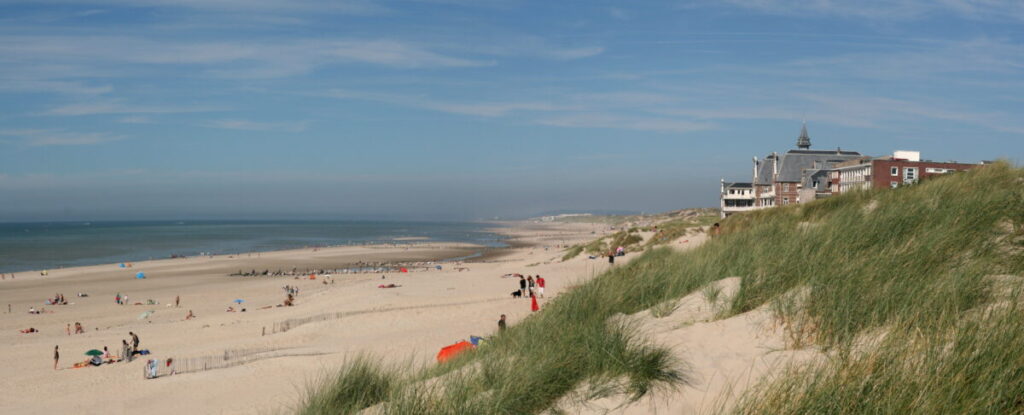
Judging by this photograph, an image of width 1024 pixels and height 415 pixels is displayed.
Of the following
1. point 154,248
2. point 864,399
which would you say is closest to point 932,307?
point 864,399

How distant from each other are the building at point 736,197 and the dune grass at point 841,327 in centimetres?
4736

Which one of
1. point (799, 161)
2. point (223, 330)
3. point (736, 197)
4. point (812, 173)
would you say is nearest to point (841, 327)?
point (223, 330)

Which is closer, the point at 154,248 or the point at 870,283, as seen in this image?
the point at 870,283

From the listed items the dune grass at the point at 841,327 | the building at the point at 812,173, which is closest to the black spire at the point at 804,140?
the building at the point at 812,173

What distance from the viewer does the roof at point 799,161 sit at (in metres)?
46.6

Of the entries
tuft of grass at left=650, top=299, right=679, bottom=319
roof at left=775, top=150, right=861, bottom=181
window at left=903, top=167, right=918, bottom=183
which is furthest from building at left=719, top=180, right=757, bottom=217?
tuft of grass at left=650, top=299, right=679, bottom=319

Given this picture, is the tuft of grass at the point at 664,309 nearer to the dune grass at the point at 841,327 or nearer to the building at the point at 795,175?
the dune grass at the point at 841,327

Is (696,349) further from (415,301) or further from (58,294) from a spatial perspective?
(58,294)

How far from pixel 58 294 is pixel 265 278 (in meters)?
12.7

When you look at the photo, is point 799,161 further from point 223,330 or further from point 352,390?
point 352,390

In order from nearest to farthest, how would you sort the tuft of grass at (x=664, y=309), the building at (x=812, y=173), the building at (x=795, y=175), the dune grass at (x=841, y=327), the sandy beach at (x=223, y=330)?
the dune grass at (x=841, y=327) < the tuft of grass at (x=664, y=309) < the sandy beach at (x=223, y=330) < the building at (x=812, y=173) < the building at (x=795, y=175)

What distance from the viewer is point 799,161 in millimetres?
Result: 46969

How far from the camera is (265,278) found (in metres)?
46.2

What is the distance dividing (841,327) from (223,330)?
23824 mm
